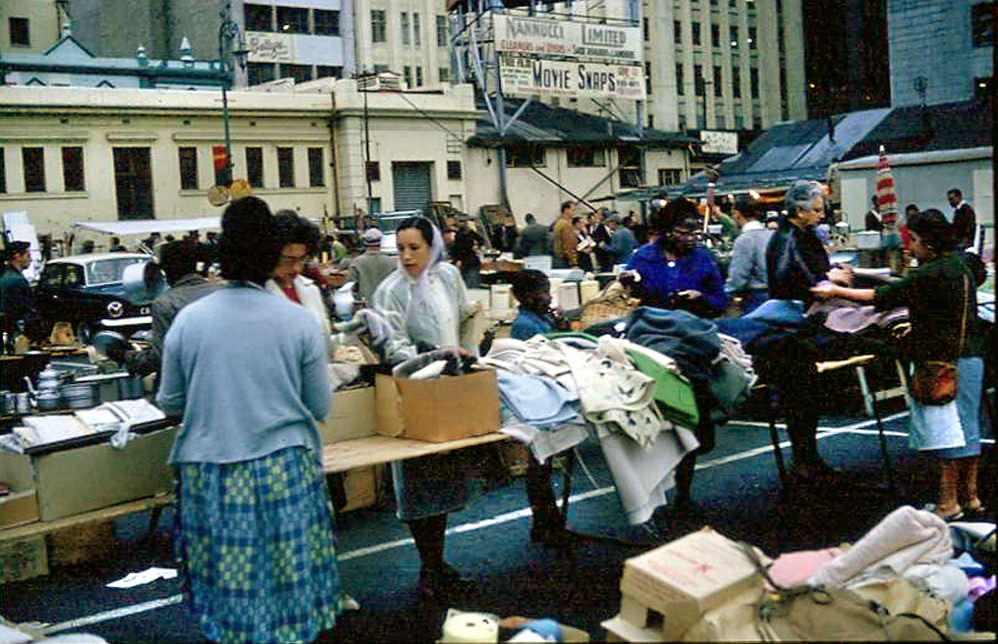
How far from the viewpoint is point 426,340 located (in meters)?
6.32

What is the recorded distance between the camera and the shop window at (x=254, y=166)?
145 feet

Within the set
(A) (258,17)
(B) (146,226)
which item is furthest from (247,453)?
(A) (258,17)

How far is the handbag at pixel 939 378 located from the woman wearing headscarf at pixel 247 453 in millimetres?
4127

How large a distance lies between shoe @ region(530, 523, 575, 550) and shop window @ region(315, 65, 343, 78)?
56854 mm

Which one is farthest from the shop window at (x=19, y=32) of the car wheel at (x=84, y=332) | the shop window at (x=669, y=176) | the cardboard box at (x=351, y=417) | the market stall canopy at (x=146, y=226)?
the cardboard box at (x=351, y=417)

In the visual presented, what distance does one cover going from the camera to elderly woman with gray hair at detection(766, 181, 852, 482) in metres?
7.62

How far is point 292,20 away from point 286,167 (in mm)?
17541

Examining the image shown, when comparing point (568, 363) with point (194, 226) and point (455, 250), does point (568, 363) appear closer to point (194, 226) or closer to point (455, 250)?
point (455, 250)

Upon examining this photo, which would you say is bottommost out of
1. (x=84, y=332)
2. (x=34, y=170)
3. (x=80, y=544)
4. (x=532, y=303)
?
(x=80, y=544)

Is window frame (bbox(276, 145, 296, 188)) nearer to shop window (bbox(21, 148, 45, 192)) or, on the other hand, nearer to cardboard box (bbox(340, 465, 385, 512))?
shop window (bbox(21, 148, 45, 192))

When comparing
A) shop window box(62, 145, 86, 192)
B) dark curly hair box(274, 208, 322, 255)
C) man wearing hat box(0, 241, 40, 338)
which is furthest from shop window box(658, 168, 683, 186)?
dark curly hair box(274, 208, 322, 255)

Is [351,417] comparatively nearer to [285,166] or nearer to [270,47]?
[285,166]

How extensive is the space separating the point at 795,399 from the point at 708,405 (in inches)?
52.7

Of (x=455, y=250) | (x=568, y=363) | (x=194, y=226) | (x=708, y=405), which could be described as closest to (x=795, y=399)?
(x=708, y=405)
